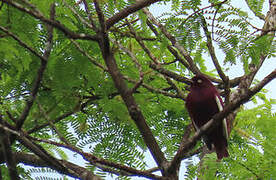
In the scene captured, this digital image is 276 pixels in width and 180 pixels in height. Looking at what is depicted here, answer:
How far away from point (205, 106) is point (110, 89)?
1427 mm

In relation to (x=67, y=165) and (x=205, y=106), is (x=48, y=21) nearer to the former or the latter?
(x=67, y=165)

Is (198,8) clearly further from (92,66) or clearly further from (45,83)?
(45,83)

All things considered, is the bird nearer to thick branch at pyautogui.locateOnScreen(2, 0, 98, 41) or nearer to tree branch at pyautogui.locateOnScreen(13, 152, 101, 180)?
tree branch at pyautogui.locateOnScreen(13, 152, 101, 180)

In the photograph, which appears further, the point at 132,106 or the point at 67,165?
the point at 67,165

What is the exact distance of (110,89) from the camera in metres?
2.98

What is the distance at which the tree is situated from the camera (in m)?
2.34

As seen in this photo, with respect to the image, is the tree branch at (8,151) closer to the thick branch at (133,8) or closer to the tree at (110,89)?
the tree at (110,89)

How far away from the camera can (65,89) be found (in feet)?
8.39

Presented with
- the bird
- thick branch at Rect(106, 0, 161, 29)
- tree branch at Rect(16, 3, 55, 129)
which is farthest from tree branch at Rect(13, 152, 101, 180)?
the bird

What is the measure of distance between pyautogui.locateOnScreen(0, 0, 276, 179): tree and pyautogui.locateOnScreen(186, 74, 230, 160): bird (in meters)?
0.12

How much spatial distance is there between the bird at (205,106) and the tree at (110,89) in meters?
0.12

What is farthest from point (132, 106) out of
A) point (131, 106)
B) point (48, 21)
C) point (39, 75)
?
point (48, 21)

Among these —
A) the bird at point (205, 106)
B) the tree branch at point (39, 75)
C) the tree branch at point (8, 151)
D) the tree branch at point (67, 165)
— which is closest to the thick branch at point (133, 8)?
the tree branch at point (39, 75)

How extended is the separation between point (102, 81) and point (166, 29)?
82 cm
